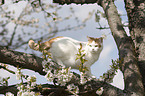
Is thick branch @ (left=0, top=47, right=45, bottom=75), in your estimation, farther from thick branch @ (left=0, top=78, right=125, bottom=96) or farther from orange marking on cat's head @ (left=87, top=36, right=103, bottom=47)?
orange marking on cat's head @ (left=87, top=36, right=103, bottom=47)

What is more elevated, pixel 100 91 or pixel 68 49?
pixel 68 49

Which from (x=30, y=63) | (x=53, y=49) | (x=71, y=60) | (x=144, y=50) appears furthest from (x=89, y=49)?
(x=30, y=63)

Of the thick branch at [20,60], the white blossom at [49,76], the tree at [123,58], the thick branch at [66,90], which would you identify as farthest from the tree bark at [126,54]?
the thick branch at [20,60]

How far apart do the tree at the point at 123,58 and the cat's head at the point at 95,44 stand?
185 millimetres

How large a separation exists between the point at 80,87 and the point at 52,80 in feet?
0.91

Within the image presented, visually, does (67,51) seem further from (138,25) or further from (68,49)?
(138,25)

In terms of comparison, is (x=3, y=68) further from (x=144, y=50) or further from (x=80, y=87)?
(x=144, y=50)

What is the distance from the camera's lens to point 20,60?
1479 millimetres

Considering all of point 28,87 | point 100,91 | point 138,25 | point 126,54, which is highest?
point 138,25

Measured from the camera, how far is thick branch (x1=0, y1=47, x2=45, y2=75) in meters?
1.48

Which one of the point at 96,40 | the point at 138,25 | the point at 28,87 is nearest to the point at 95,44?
the point at 96,40

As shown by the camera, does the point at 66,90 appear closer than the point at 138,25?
Yes

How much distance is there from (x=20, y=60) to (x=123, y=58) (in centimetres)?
99

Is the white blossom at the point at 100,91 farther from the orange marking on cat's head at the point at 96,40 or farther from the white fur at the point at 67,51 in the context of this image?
the orange marking on cat's head at the point at 96,40
